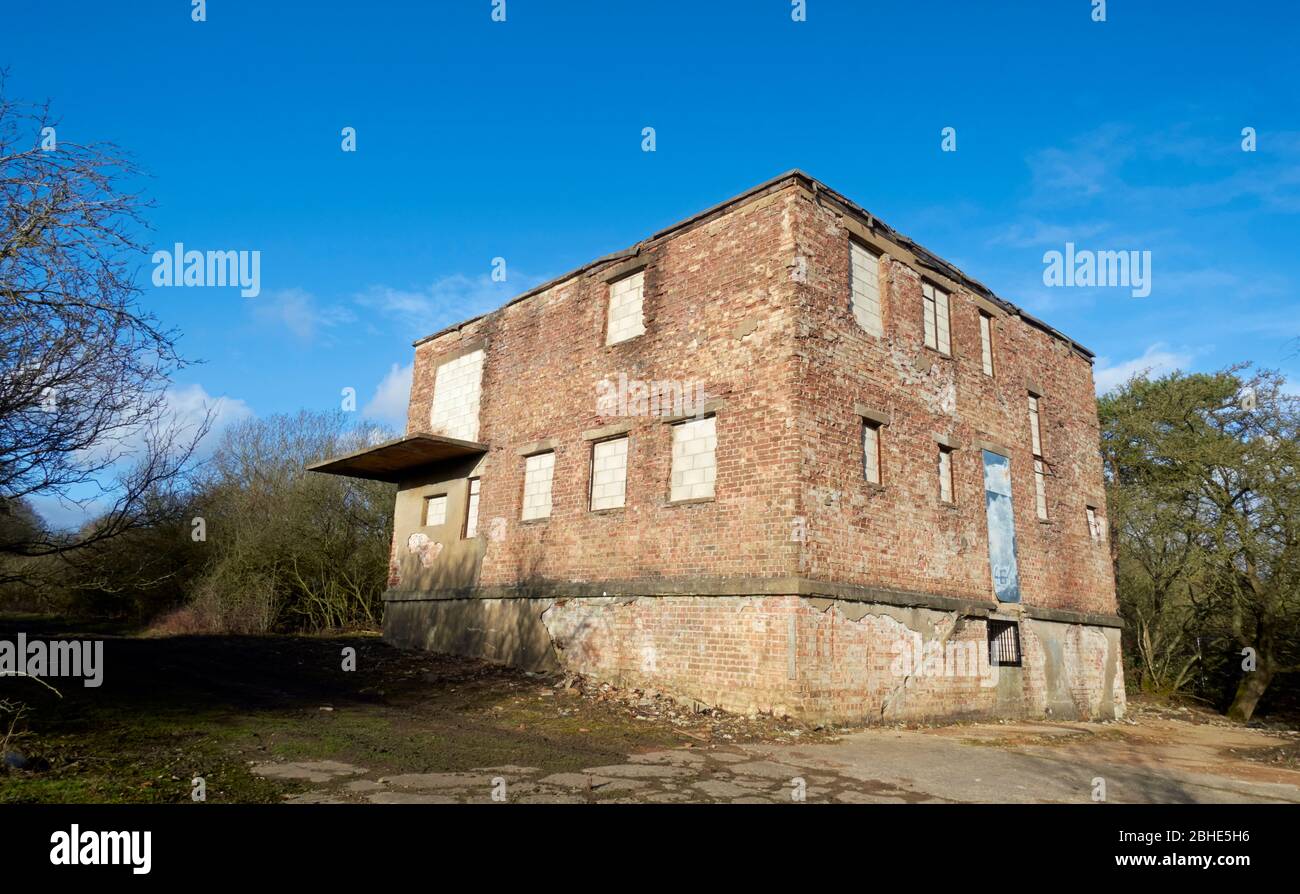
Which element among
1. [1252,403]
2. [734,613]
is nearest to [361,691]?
[734,613]

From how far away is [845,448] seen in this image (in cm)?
1162

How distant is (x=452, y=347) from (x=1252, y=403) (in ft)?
63.3

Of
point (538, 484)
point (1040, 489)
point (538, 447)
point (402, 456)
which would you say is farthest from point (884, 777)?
point (402, 456)

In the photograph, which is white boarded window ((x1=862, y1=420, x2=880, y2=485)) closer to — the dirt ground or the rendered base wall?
the rendered base wall

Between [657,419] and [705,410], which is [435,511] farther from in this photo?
[705,410]

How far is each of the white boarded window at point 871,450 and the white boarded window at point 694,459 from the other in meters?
2.35

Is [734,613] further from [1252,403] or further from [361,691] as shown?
[1252,403]

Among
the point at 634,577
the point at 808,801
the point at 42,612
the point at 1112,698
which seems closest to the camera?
the point at 808,801

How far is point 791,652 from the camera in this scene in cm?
1022

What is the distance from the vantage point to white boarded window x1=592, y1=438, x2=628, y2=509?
1337 centimetres

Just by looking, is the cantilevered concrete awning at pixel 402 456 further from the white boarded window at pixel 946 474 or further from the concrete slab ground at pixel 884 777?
the concrete slab ground at pixel 884 777

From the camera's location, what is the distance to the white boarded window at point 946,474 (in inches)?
538

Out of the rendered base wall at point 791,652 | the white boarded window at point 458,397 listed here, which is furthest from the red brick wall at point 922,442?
the white boarded window at point 458,397

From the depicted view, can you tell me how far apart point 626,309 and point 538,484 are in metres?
3.73
